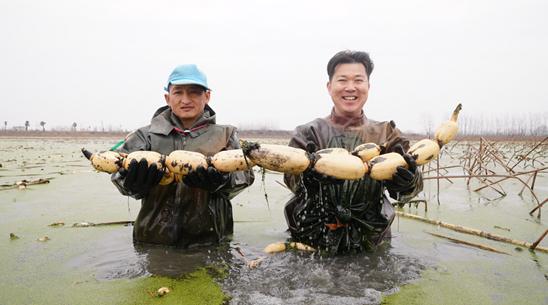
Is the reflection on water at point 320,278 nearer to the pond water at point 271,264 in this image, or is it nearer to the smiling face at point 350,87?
the pond water at point 271,264

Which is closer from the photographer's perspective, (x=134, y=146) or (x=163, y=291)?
(x=163, y=291)

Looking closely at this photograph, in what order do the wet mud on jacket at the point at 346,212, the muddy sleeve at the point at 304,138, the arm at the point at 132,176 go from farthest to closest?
1. the muddy sleeve at the point at 304,138
2. the wet mud on jacket at the point at 346,212
3. the arm at the point at 132,176

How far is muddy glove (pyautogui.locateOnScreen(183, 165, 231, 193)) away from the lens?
7.80 feet

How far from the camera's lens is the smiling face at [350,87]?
9.55 feet

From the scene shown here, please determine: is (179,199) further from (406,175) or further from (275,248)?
(406,175)

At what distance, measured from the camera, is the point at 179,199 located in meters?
2.84

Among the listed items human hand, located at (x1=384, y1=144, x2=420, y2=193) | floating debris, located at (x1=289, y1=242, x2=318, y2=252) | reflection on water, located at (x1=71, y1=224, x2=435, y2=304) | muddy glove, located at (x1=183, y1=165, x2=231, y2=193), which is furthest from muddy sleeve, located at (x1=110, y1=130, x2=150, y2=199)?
human hand, located at (x1=384, y1=144, x2=420, y2=193)

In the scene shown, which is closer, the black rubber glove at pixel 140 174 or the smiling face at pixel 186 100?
the black rubber glove at pixel 140 174

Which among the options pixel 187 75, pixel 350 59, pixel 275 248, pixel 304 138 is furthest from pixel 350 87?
pixel 275 248

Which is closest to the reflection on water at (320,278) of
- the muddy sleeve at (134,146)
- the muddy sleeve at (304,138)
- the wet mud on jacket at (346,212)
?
the wet mud on jacket at (346,212)

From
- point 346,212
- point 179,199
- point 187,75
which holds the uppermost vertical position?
point 187,75

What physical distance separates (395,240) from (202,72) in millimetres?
2638

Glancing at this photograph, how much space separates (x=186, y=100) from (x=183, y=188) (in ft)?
2.76

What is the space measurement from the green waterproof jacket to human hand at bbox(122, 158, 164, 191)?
41 centimetres
